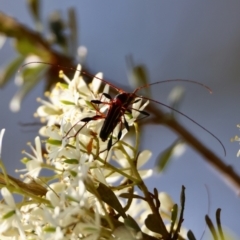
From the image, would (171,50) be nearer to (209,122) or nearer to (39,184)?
(209,122)

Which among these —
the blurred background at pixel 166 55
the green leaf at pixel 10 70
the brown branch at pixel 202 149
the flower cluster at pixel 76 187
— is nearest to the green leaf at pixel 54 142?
the flower cluster at pixel 76 187

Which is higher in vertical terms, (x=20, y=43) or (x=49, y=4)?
(x=49, y=4)

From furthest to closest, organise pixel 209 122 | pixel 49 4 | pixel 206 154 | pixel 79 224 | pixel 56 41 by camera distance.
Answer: pixel 49 4 → pixel 209 122 → pixel 56 41 → pixel 206 154 → pixel 79 224

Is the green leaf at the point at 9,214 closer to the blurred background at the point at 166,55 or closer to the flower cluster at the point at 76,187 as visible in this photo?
the flower cluster at the point at 76,187

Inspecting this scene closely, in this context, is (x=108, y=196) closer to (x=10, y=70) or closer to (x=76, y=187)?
(x=76, y=187)

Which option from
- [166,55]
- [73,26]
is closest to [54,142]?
[73,26]

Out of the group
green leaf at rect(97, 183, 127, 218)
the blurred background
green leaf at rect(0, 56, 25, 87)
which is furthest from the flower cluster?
the blurred background

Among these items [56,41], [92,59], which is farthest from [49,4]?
[56,41]
